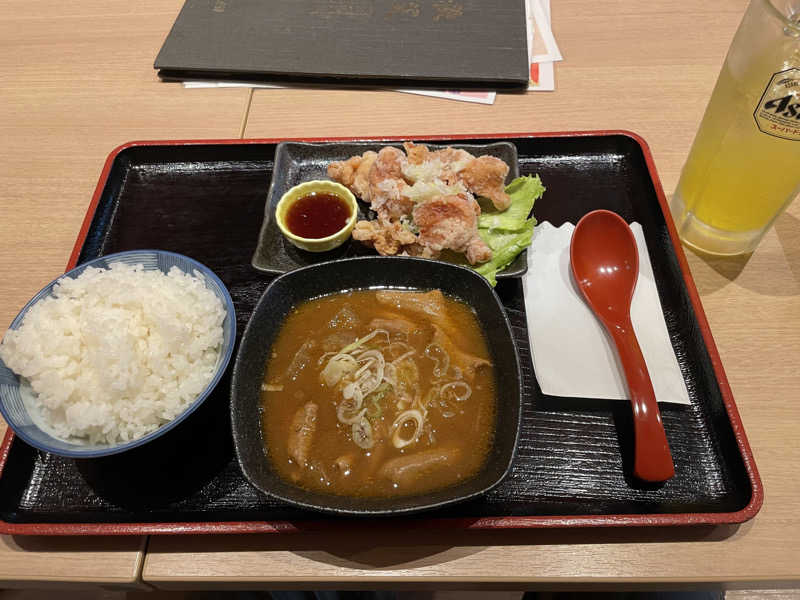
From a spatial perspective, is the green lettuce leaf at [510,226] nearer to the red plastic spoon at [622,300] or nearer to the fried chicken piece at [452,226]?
the fried chicken piece at [452,226]

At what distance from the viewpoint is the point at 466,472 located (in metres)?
1.38

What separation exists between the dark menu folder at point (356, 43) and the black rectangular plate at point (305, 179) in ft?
1.54

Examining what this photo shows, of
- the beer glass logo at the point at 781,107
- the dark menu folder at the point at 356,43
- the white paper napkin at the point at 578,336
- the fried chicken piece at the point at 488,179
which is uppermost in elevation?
the beer glass logo at the point at 781,107

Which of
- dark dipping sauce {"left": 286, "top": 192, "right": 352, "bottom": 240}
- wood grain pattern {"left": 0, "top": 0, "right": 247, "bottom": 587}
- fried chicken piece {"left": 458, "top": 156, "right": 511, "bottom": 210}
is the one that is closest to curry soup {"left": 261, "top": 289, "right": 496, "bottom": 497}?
dark dipping sauce {"left": 286, "top": 192, "right": 352, "bottom": 240}

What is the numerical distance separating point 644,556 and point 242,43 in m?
2.69

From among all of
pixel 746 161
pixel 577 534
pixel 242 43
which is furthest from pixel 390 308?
pixel 242 43

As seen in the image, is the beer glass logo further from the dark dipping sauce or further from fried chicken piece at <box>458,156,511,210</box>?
the dark dipping sauce

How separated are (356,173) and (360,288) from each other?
0.59 meters

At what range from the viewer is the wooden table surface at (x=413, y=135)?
1355mm

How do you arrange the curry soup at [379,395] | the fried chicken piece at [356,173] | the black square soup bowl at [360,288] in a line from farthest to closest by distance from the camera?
the fried chicken piece at [356,173], the curry soup at [379,395], the black square soup bowl at [360,288]

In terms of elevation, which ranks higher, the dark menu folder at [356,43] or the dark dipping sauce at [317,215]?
the dark menu folder at [356,43]

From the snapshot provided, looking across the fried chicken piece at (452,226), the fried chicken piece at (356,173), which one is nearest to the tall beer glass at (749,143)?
the fried chicken piece at (452,226)

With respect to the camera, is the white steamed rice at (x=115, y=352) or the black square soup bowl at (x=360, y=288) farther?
the white steamed rice at (x=115, y=352)

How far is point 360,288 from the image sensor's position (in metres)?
1.75
